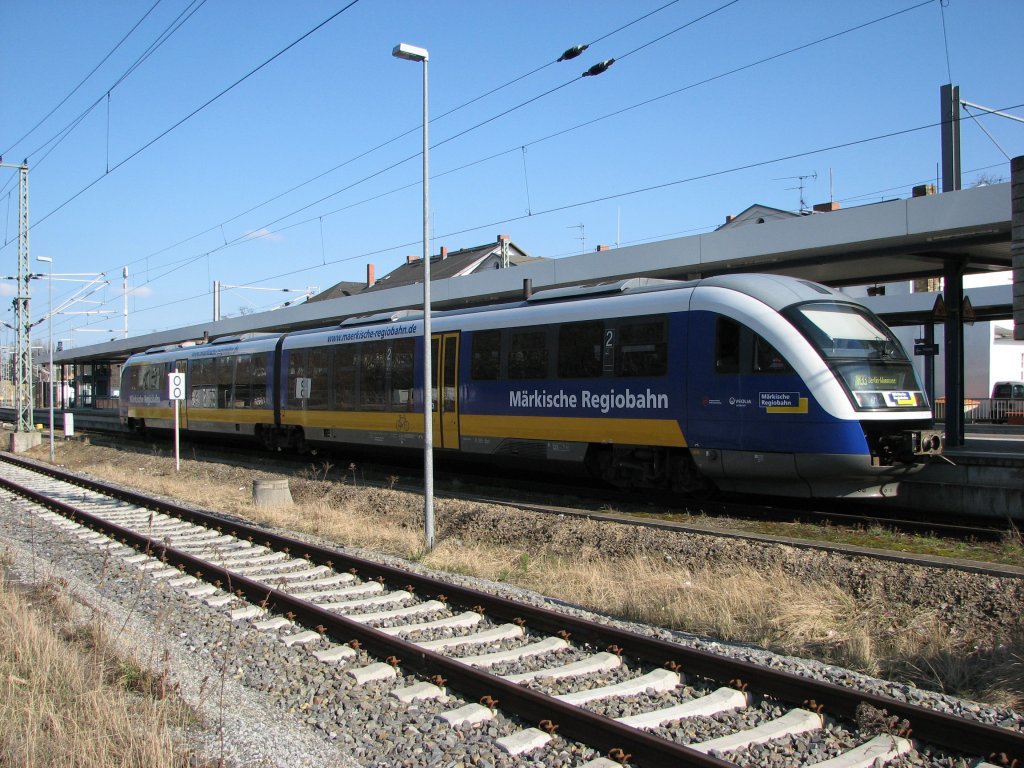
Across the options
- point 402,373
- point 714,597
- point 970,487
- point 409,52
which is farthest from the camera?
point 402,373

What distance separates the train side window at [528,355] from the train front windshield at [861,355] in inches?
Result: 166

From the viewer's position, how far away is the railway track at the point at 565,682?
4414 mm

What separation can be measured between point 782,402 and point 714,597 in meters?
3.79

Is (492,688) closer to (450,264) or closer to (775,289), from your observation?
(775,289)

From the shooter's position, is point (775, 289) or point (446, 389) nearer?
point (775, 289)

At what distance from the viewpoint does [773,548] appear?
361 inches

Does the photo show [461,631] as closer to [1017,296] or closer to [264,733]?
[264,733]

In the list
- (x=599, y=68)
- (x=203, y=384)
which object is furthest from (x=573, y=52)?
(x=203, y=384)

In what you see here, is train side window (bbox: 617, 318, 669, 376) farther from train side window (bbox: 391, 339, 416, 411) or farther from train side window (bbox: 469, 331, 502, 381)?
train side window (bbox: 391, 339, 416, 411)

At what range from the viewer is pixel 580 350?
13.1 m

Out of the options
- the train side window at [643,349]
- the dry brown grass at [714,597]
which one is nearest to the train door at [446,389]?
the dry brown grass at [714,597]

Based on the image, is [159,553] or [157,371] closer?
[159,553]

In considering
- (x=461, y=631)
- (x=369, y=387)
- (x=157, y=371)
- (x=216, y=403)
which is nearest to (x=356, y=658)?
(x=461, y=631)

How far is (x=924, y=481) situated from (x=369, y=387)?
10.5 meters
